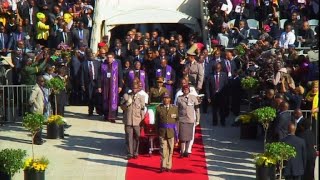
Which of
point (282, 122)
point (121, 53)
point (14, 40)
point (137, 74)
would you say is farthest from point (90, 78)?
point (282, 122)

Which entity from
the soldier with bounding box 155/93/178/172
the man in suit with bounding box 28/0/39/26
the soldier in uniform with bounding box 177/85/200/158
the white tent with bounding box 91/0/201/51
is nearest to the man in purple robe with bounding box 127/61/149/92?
the soldier in uniform with bounding box 177/85/200/158

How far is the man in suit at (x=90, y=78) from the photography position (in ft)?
87.5

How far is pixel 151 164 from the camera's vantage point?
2184 centimetres

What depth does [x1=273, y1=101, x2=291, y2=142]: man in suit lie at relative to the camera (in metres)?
20.5

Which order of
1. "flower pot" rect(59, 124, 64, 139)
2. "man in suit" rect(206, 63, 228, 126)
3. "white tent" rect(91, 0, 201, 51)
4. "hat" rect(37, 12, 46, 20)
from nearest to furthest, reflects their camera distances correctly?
"flower pot" rect(59, 124, 64, 139)
"man in suit" rect(206, 63, 228, 126)
"hat" rect(37, 12, 46, 20)
"white tent" rect(91, 0, 201, 51)

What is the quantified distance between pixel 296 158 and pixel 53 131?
7659 millimetres

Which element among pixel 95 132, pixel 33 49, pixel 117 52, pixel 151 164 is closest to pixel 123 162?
pixel 151 164

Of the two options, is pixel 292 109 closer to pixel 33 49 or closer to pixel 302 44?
pixel 302 44

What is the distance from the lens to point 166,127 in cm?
2078

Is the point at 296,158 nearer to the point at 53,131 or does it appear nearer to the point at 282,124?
the point at 282,124

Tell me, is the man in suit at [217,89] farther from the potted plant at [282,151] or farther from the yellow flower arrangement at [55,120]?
the potted plant at [282,151]

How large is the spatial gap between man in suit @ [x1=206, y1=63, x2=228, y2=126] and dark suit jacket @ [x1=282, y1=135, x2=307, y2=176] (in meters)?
6.61

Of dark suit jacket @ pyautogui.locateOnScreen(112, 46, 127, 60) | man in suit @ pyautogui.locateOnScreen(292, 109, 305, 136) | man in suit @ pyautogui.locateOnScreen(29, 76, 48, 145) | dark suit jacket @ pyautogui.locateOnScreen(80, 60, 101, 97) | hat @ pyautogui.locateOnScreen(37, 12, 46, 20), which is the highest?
hat @ pyautogui.locateOnScreen(37, 12, 46, 20)

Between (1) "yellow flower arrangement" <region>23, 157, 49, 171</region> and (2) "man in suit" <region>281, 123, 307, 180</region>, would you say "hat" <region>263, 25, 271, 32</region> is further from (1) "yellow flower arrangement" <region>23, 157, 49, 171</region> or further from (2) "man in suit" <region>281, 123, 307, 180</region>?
(1) "yellow flower arrangement" <region>23, 157, 49, 171</region>
